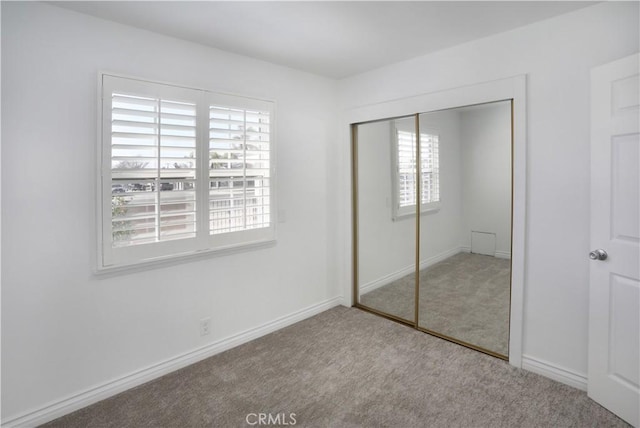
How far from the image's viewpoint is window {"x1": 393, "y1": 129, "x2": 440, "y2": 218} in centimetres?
305

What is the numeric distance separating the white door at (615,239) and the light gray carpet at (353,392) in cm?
20

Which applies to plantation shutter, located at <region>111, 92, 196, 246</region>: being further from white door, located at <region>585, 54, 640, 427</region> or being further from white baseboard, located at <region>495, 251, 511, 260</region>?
white door, located at <region>585, 54, 640, 427</region>

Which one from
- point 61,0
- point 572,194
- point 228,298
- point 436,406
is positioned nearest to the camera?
point 61,0

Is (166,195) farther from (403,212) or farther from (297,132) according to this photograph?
(403,212)

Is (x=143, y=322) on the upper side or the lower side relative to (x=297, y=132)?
lower

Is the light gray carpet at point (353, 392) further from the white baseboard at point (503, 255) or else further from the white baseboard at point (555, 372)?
the white baseboard at point (503, 255)

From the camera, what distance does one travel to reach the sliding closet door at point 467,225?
2648 mm

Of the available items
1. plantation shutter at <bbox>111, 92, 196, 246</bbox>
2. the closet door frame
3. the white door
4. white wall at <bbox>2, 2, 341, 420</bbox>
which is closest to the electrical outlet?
white wall at <bbox>2, 2, 341, 420</bbox>

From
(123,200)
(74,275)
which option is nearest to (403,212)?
(123,200)

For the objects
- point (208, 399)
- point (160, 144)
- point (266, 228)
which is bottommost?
point (208, 399)

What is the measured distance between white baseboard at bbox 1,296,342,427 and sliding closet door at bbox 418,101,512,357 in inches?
54.0

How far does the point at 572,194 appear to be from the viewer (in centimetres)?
226

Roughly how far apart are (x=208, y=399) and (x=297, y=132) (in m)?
2.29

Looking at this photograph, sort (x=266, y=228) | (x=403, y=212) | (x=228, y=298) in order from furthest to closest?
(x=403, y=212), (x=266, y=228), (x=228, y=298)
